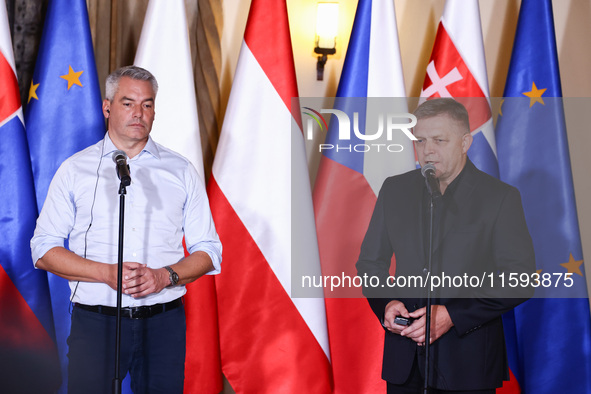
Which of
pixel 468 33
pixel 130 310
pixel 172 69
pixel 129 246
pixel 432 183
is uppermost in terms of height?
pixel 468 33

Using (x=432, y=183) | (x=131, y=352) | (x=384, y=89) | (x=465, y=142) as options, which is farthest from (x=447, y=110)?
(x=131, y=352)

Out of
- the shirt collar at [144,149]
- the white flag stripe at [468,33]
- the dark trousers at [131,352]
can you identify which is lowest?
the dark trousers at [131,352]

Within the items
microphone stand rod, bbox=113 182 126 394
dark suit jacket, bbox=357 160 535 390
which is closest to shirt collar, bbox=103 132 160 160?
microphone stand rod, bbox=113 182 126 394

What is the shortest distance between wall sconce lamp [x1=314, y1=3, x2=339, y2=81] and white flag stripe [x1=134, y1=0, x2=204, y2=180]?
73 centimetres

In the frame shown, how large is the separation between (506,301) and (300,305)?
40.7 inches

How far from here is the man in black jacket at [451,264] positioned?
6.86 ft

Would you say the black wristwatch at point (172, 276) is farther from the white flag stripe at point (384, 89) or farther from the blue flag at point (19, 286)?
the white flag stripe at point (384, 89)

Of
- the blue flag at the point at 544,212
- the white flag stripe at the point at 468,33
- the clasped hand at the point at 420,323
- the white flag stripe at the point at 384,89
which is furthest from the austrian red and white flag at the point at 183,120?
the blue flag at the point at 544,212

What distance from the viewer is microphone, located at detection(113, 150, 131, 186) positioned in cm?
167

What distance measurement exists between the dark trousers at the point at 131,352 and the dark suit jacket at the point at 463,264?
728 mm

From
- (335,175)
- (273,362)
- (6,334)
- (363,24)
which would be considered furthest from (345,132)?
(6,334)

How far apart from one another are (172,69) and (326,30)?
2.85 feet

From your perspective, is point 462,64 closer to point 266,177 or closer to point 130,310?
point 266,177

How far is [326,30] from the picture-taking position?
3225 millimetres
